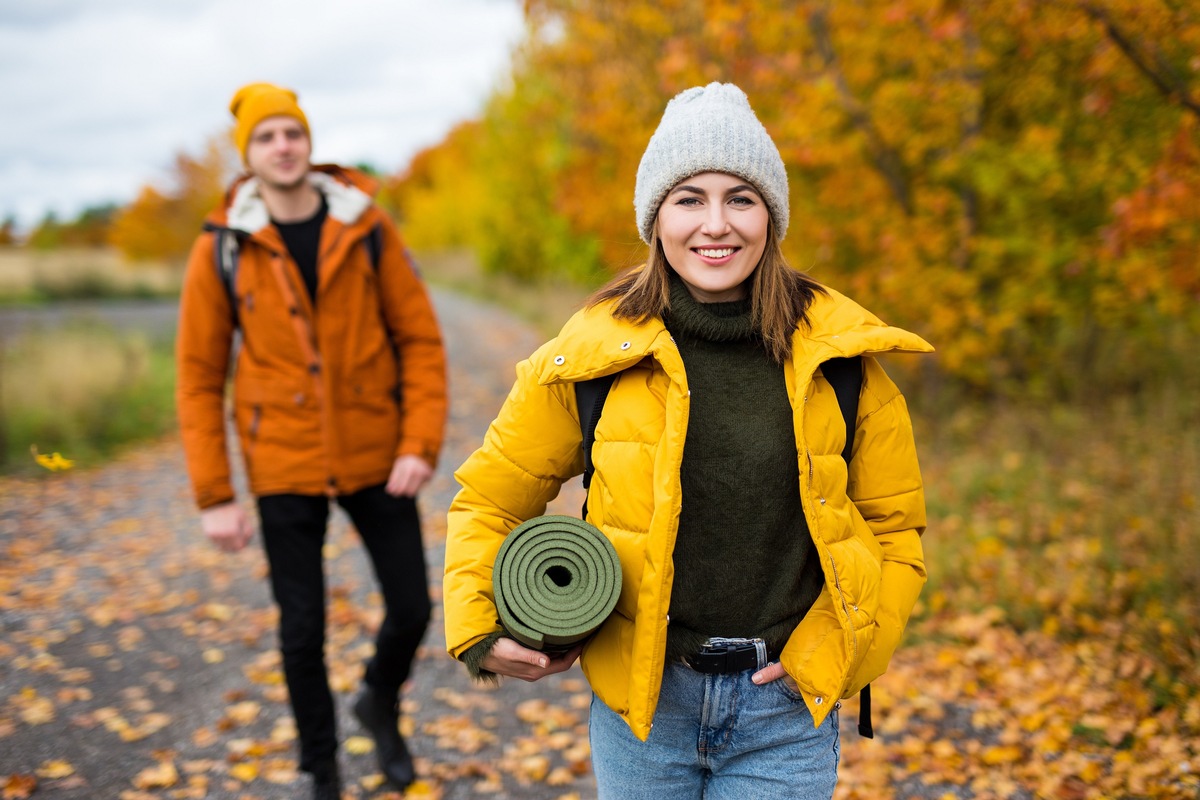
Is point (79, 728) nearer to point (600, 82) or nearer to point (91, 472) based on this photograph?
point (91, 472)

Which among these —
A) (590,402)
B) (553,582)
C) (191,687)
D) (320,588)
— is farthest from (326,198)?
(191,687)

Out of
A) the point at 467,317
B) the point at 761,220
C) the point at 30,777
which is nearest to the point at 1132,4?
the point at 761,220

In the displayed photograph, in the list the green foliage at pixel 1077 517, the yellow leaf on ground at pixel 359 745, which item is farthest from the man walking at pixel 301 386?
the green foliage at pixel 1077 517

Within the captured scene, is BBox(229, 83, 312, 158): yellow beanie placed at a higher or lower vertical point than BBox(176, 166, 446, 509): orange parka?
higher

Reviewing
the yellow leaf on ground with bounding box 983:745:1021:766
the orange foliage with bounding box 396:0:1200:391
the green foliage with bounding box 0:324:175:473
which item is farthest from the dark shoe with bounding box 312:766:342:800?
the green foliage with bounding box 0:324:175:473

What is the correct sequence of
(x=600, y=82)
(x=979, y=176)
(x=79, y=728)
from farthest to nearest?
1. (x=600, y=82)
2. (x=979, y=176)
3. (x=79, y=728)

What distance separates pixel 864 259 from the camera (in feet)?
28.0

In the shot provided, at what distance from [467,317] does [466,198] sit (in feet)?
48.4

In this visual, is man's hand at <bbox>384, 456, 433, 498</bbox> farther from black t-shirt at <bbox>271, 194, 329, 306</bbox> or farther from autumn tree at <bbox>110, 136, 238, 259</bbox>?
autumn tree at <bbox>110, 136, 238, 259</bbox>

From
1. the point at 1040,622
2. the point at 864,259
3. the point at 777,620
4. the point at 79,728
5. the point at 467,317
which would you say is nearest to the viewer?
the point at 777,620

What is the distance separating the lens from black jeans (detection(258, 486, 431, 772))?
323 cm

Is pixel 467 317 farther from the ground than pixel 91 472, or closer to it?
farther from the ground

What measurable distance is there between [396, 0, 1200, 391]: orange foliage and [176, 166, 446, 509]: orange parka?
3.75m

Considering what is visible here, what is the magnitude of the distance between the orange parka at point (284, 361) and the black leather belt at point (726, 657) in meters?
1.77
